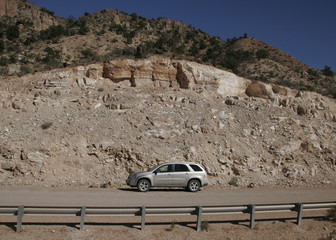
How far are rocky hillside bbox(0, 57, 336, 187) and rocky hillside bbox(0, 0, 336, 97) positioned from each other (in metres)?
2.29

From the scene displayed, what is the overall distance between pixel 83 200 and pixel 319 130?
717 inches

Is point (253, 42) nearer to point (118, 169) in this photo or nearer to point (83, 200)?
point (118, 169)

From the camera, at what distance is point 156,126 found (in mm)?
18109

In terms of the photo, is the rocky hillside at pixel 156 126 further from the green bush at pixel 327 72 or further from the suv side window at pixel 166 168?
the green bush at pixel 327 72

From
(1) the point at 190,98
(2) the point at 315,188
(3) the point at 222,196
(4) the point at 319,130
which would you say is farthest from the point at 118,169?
(4) the point at 319,130

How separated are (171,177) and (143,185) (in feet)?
4.38

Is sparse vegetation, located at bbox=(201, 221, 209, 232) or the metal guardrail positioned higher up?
the metal guardrail

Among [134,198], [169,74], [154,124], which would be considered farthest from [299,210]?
[169,74]

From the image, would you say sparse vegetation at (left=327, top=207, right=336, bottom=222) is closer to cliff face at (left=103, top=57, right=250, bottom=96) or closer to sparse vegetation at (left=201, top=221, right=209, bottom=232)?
sparse vegetation at (left=201, top=221, right=209, bottom=232)

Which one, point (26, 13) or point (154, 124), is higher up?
point (26, 13)

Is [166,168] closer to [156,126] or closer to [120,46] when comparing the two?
[156,126]

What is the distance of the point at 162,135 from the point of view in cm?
1742

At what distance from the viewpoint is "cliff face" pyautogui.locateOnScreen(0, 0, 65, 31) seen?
1962 inches

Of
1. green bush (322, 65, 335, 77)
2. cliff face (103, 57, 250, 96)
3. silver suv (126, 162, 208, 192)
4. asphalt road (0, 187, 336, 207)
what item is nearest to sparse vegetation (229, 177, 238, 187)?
asphalt road (0, 187, 336, 207)
